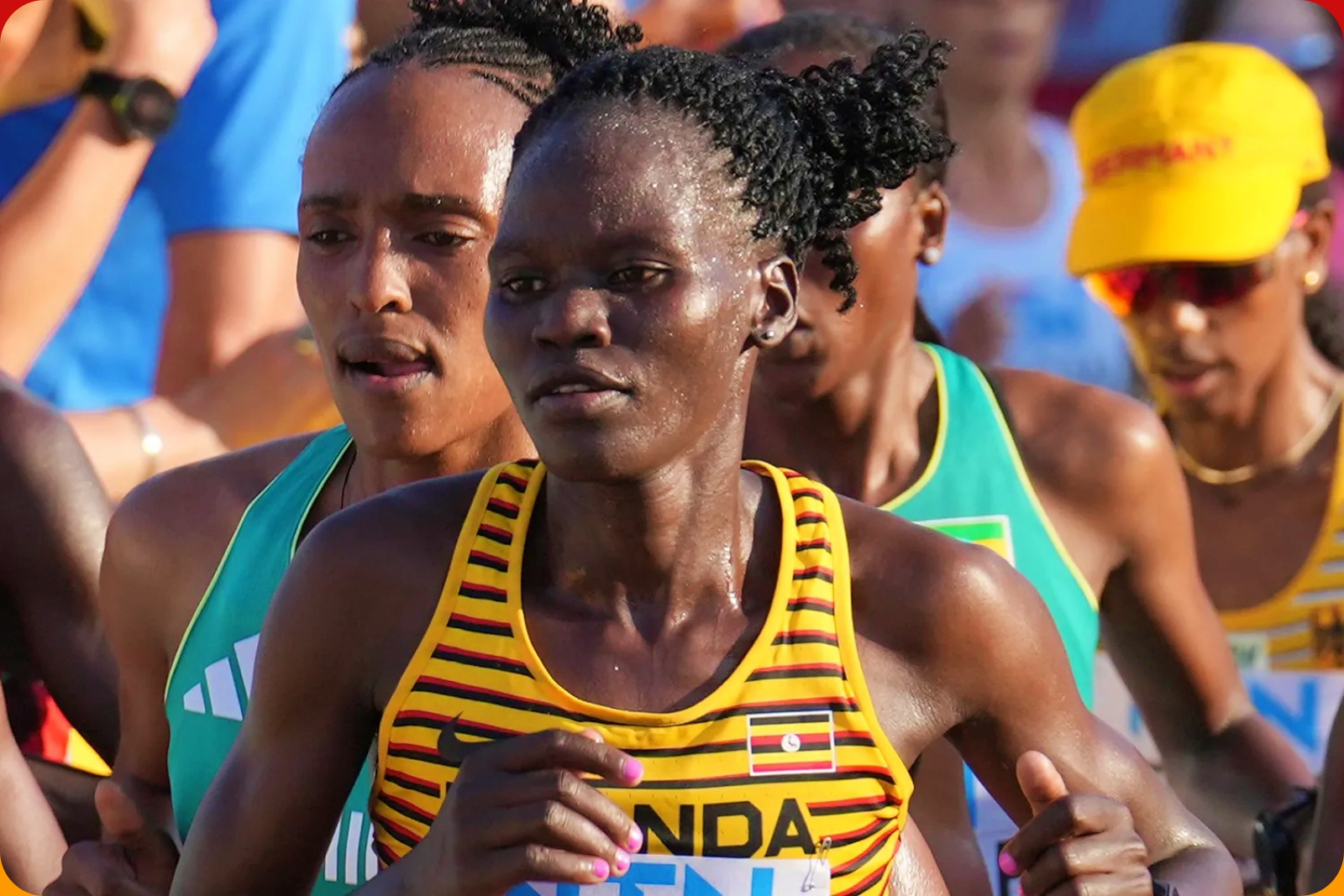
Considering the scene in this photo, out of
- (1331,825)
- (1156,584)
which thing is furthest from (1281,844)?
(1156,584)

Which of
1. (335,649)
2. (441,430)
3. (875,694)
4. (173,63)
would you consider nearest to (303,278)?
(441,430)

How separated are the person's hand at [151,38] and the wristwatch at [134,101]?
0.06 ft

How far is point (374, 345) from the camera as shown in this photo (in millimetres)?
2760

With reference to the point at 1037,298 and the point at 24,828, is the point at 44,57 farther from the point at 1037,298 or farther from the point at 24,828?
the point at 1037,298

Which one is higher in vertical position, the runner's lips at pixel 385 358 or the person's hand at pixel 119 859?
the runner's lips at pixel 385 358

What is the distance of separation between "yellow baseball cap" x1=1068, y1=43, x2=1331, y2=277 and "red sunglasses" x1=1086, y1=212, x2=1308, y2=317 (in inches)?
1.7

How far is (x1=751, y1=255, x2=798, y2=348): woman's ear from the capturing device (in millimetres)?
2297

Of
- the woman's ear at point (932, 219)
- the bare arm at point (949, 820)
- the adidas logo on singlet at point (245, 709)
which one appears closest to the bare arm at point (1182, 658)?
the woman's ear at point (932, 219)

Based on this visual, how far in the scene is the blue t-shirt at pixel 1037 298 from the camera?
24.4 ft

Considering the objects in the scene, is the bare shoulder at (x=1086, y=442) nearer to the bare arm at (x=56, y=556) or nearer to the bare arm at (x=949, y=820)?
the bare arm at (x=949, y=820)

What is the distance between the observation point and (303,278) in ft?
9.33

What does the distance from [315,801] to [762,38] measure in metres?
2.01

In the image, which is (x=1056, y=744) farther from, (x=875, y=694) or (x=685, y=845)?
→ (x=685, y=845)

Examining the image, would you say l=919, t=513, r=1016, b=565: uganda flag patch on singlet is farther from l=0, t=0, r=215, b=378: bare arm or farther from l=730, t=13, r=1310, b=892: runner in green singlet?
l=0, t=0, r=215, b=378: bare arm
